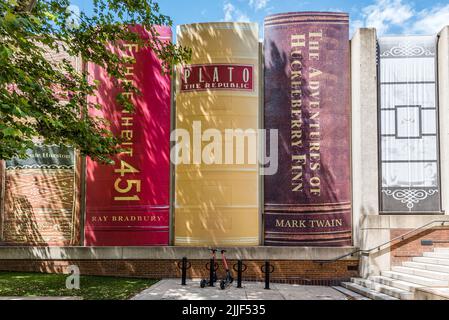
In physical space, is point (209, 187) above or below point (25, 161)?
below

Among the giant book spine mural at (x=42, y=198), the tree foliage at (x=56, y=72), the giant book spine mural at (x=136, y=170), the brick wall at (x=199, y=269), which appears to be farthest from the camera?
the giant book spine mural at (x=42, y=198)

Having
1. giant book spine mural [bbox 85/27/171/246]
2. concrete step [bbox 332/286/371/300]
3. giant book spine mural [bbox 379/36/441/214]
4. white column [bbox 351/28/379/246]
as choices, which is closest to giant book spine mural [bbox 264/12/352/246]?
white column [bbox 351/28/379/246]

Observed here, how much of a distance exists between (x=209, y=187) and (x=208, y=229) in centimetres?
154

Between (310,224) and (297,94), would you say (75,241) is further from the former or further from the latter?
(297,94)

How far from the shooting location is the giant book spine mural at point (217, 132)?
13789 millimetres

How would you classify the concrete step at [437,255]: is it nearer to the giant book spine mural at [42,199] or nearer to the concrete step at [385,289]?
the concrete step at [385,289]

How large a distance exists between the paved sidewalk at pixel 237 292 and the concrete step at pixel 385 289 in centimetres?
96

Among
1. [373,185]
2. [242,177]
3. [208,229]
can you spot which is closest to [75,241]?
[208,229]

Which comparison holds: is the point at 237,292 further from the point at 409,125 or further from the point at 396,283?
the point at 409,125

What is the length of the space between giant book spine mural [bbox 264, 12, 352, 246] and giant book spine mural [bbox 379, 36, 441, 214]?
54.4 inches

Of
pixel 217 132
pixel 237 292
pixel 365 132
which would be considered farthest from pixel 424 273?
pixel 217 132

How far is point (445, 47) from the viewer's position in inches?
538

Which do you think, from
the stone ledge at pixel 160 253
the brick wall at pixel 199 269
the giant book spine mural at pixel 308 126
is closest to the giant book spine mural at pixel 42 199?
the stone ledge at pixel 160 253

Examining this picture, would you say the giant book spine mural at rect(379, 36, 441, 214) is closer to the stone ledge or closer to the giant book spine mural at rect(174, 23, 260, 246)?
the stone ledge
